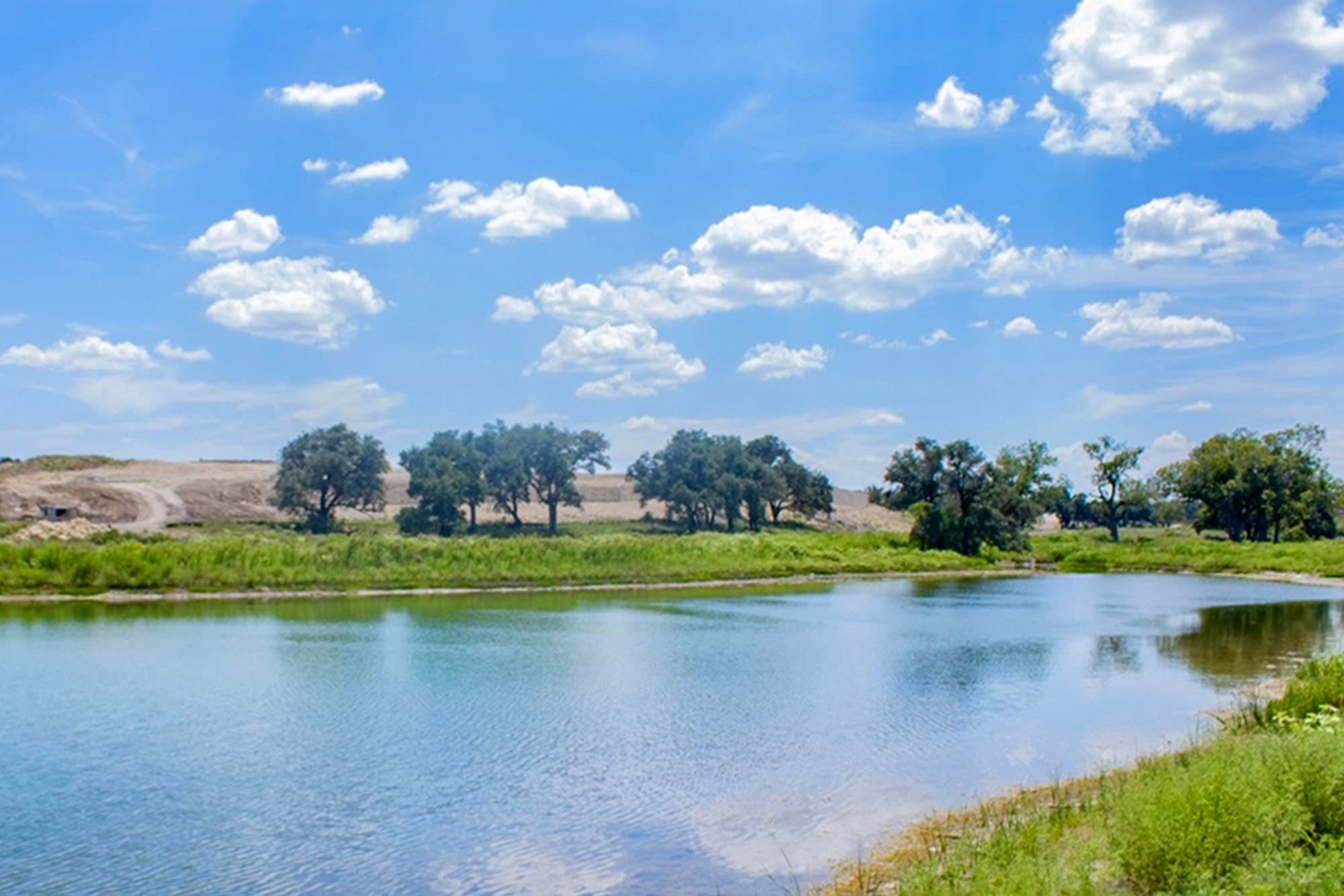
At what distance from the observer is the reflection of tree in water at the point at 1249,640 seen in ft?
91.8

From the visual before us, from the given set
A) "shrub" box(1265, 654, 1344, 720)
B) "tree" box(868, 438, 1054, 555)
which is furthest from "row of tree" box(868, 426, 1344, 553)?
"shrub" box(1265, 654, 1344, 720)

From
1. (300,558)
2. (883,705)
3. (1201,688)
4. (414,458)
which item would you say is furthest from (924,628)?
(414,458)

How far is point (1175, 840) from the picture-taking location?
9000 millimetres

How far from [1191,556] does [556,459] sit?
47925 millimetres

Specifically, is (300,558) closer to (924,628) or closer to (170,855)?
(924,628)

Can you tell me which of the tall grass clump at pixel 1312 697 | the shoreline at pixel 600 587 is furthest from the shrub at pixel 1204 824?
the shoreline at pixel 600 587

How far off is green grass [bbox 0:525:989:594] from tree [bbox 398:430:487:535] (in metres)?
13.2

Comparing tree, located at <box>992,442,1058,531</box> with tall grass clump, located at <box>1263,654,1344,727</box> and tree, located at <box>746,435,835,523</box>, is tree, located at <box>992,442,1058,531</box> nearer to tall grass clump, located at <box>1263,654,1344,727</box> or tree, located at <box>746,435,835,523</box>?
tree, located at <box>746,435,835,523</box>

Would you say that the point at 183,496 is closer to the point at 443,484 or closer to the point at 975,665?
the point at 443,484

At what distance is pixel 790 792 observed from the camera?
1530 centimetres

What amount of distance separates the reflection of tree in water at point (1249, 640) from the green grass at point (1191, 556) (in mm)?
26547

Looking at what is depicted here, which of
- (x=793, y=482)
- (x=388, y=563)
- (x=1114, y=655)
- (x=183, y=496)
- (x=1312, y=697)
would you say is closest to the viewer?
(x=1312, y=697)

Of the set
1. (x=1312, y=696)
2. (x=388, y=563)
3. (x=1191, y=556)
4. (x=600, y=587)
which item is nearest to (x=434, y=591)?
(x=388, y=563)

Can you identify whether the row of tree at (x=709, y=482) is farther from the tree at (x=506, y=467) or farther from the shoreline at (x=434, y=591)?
the shoreline at (x=434, y=591)
